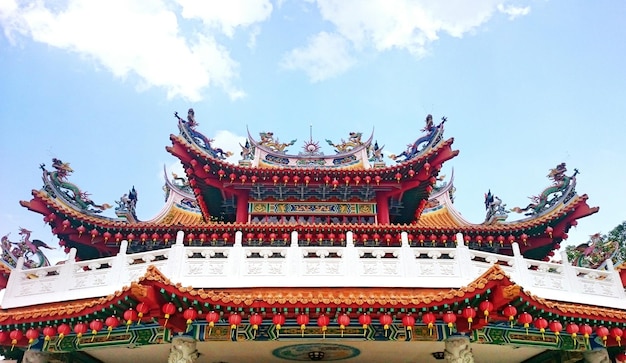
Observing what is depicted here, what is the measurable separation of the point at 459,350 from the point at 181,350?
491 cm

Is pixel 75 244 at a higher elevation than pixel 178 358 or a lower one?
higher

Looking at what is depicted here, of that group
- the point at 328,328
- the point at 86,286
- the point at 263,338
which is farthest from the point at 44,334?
the point at 328,328

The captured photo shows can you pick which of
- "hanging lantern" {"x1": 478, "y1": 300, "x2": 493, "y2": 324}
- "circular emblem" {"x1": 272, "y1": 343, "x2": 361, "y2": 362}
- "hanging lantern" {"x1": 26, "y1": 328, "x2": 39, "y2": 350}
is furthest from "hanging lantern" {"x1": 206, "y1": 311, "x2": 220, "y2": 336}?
"hanging lantern" {"x1": 478, "y1": 300, "x2": 493, "y2": 324}

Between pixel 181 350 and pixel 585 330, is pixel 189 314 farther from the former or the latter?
pixel 585 330

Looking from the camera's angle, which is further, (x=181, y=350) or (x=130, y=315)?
(x=181, y=350)

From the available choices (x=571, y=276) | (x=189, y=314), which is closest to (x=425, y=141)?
(x=571, y=276)

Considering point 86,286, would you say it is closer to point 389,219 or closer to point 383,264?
point 383,264

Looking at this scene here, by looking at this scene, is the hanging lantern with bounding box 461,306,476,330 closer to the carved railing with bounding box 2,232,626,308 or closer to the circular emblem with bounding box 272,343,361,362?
the carved railing with bounding box 2,232,626,308

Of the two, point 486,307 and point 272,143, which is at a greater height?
point 272,143

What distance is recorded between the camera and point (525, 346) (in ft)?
29.7

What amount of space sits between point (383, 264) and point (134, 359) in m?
5.89

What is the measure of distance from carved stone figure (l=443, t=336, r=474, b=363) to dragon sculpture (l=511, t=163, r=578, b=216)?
17.4 feet

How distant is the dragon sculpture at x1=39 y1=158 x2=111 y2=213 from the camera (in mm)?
11766

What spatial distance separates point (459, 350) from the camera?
834 cm
